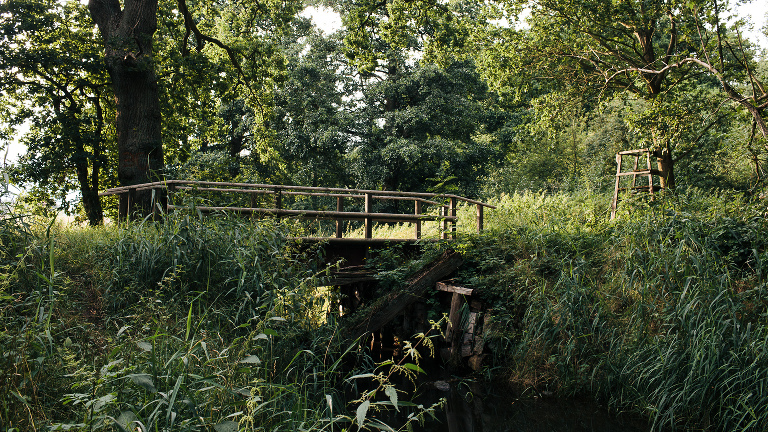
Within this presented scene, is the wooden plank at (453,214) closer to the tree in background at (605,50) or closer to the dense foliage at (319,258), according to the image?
the dense foliage at (319,258)

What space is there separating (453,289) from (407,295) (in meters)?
0.95

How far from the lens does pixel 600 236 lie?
9.27m

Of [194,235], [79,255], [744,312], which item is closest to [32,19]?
[79,255]

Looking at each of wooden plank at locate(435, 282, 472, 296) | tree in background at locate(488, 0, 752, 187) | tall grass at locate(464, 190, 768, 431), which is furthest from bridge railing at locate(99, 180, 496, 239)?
tree in background at locate(488, 0, 752, 187)

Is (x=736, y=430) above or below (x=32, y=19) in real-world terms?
below

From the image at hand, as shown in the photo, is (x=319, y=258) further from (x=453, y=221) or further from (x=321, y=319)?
(x=453, y=221)

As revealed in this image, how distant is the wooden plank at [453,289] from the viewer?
856cm

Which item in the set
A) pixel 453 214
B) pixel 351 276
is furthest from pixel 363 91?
pixel 351 276

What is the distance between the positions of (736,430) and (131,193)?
924 centimetres

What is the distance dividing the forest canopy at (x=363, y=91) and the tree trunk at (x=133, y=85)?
0.03m

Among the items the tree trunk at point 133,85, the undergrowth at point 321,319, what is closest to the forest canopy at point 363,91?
the tree trunk at point 133,85

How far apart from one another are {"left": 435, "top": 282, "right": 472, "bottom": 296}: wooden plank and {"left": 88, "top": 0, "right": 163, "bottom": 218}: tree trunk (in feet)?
18.7

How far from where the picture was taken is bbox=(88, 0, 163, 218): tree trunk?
9.41m

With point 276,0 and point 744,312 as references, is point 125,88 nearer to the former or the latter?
point 276,0
